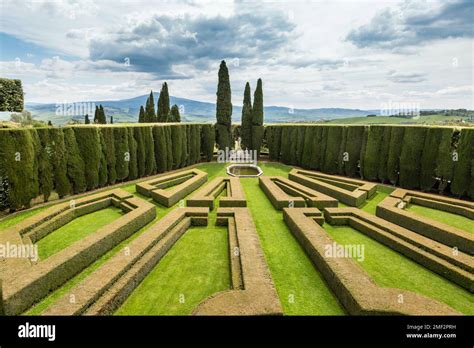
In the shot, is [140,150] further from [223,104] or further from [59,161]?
[223,104]

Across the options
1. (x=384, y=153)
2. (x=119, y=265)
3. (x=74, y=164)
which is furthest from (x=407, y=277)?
(x=74, y=164)

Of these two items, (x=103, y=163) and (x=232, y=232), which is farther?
(x=103, y=163)

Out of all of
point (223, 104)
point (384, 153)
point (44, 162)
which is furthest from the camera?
point (223, 104)

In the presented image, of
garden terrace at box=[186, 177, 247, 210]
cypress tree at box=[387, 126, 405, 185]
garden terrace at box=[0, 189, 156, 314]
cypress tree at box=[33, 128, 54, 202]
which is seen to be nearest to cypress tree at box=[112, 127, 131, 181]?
cypress tree at box=[33, 128, 54, 202]

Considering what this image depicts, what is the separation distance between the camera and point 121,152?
20.9 metres

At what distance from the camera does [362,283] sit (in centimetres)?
722

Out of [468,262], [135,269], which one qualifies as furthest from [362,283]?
[135,269]

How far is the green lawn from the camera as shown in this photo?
23.6 feet

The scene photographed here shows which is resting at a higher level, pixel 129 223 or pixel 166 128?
pixel 166 128

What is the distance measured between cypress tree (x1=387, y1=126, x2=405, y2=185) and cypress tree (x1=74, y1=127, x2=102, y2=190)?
22722mm

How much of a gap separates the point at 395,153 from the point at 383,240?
12387mm

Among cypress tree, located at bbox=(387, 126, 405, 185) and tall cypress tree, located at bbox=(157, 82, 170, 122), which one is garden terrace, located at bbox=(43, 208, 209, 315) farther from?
tall cypress tree, located at bbox=(157, 82, 170, 122)

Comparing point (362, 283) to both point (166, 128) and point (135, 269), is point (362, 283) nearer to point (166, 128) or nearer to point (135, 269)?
point (135, 269)
